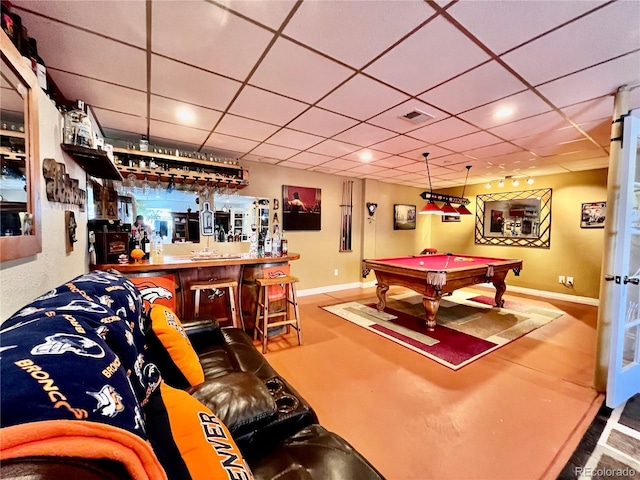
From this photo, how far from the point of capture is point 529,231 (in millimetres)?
5633

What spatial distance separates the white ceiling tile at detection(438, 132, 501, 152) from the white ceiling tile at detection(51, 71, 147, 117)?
337 centimetres

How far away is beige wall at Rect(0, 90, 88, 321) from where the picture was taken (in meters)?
1.03

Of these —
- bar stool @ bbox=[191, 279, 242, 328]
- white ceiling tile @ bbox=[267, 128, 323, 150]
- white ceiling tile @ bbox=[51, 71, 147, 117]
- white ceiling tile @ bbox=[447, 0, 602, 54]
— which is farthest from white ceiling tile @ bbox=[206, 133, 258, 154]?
white ceiling tile @ bbox=[447, 0, 602, 54]

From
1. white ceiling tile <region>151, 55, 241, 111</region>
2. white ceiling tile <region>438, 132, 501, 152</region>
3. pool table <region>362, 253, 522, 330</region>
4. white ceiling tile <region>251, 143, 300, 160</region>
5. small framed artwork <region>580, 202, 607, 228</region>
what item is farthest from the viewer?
small framed artwork <region>580, 202, 607, 228</region>

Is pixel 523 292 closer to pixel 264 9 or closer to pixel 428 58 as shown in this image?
pixel 428 58

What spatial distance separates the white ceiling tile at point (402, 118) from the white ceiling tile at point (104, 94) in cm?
218

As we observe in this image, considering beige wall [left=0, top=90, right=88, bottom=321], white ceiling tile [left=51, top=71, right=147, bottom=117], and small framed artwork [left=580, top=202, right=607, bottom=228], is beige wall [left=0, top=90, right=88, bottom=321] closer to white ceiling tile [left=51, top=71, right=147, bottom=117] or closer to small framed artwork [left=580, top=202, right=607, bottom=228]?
white ceiling tile [left=51, top=71, right=147, bottom=117]

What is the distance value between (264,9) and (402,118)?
5.69 ft

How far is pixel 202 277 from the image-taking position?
303 centimetres

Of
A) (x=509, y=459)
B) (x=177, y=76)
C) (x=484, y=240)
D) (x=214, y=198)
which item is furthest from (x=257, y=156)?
(x=484, y=240)

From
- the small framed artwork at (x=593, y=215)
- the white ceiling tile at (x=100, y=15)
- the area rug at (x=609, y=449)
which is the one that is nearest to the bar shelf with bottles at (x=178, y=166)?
the white ceiling tile at (x=100, y=15)

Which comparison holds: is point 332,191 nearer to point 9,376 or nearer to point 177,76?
point 177,76

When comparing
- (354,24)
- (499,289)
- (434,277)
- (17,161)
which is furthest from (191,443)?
(499,289)

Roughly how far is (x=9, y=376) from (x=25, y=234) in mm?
985
